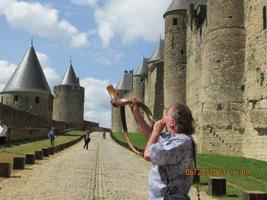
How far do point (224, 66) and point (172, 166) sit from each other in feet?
69.6

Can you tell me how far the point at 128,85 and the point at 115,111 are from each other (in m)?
9.24

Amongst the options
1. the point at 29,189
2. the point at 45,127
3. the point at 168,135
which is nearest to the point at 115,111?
the point at 45,127

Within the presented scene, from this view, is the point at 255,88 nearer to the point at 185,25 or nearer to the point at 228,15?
the point at 228,15

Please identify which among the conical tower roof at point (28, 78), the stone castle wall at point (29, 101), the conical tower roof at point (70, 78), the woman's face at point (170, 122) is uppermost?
the conical tower roof at point (70, 78)

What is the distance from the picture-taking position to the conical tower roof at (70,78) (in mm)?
84062

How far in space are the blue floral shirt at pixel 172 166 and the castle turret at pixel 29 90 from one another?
5812cm

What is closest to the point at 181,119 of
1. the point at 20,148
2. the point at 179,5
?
the point at 20,148

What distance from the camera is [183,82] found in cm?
3897

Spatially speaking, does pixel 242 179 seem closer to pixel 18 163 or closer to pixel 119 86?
pixel 18 163

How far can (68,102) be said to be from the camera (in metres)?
82.7

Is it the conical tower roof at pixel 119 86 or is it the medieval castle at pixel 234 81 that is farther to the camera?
the conical tower roof at pixel 119 86

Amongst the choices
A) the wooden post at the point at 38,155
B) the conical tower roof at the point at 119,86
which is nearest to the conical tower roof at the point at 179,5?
the wooden post at the point at 38,155

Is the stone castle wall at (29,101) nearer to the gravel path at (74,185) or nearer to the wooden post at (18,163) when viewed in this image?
the wooden post at (18,163)

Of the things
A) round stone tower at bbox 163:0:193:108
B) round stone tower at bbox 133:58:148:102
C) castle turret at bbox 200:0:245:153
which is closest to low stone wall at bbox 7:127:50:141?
round stone tower at bbox 163:0:193:108
